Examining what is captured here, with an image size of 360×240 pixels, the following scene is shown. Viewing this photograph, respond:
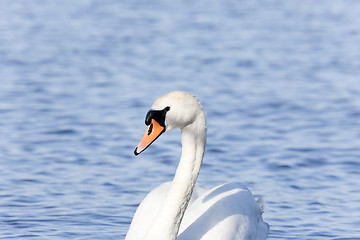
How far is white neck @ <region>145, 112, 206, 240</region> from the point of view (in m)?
6.27

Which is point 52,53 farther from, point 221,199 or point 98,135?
point 221,199

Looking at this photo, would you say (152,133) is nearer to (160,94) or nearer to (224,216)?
Answer: (224,216)

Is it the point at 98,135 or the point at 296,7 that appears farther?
the point at 296,7

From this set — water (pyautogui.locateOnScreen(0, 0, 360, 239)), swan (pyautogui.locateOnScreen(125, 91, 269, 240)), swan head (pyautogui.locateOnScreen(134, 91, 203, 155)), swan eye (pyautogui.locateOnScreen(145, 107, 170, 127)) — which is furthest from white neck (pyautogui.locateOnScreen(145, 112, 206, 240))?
water (pyautogui.locateOnScreen(0, 0, 360, 239))

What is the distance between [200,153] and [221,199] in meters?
0.75

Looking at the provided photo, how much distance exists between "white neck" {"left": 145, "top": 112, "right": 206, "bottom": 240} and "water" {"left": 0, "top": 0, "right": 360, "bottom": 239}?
156 centimetres

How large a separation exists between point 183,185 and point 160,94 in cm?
671

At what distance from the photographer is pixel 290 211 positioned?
28.1 ft

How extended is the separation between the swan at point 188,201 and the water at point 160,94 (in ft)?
2.94

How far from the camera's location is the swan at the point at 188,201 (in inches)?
241

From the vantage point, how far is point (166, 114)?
6.10m

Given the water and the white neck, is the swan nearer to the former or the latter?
the white neck

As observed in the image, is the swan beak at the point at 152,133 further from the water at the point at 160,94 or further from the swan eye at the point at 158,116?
the water at the point at 160,94

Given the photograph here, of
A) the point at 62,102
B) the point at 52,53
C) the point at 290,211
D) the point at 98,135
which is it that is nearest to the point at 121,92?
the point at 62,102
